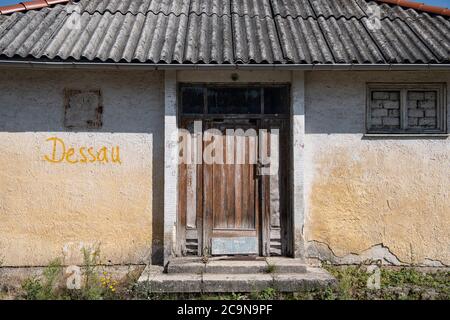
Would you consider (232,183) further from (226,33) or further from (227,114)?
(226,33)

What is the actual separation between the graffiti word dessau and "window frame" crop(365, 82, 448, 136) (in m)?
4.09

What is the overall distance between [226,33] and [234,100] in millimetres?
1186

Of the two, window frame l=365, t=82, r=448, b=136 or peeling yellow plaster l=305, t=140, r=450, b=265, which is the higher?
window frame l=365, t=82, r=448, b=136

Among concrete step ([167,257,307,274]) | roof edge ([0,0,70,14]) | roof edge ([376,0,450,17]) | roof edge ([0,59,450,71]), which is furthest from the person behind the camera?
roof edge ([376,0,450,17])

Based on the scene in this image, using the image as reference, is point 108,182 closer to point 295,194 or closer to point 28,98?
point 28,98

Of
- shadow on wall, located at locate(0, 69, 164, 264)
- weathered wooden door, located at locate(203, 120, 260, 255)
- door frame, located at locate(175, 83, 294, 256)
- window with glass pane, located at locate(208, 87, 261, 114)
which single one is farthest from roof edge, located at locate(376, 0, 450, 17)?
shadow on wall, located at locate(0, 69, 164, 264)

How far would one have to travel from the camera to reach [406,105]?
18.5ft

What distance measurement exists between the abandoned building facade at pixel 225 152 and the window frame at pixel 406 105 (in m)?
0.02

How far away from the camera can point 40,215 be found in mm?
→ 5371

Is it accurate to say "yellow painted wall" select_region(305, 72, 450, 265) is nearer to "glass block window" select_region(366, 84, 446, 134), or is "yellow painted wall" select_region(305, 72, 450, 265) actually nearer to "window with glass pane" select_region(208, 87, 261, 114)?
"glass block window" select_region(366, 84, 446, 134)

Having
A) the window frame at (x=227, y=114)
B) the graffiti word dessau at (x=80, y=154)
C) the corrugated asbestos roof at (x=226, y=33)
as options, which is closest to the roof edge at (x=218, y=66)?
the corrugated asbestos roof at (x=226, y=33)

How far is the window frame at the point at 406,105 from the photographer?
5.56 meters

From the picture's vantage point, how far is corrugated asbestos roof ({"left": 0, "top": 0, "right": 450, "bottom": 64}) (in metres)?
5.13
